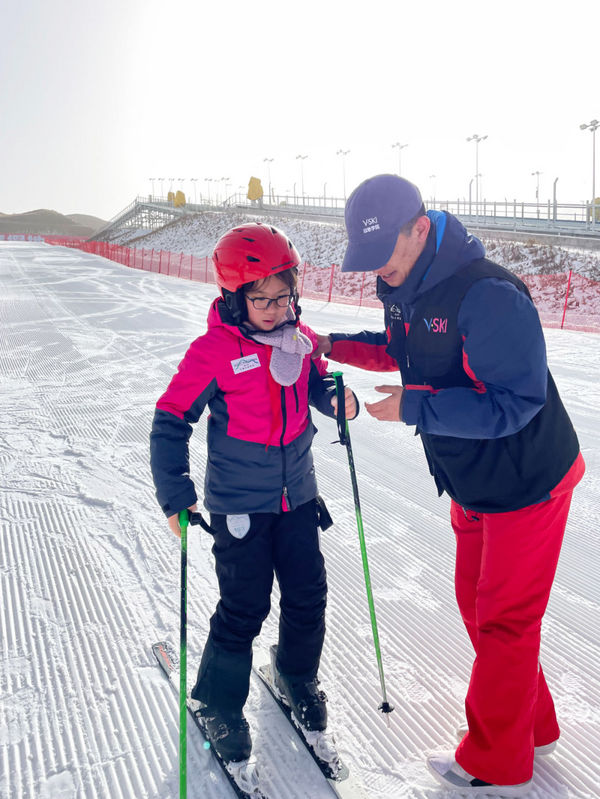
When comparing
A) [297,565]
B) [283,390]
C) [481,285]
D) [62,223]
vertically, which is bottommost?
[297,565]

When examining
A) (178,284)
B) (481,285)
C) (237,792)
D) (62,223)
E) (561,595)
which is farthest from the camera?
(62,223)

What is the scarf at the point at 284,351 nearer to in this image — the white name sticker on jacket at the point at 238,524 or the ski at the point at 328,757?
the white name sticker on jacket at the point at 238,524

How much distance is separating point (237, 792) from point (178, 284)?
59.7 feet

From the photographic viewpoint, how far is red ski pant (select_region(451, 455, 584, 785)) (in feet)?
5.76

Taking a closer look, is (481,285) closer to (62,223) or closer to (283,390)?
(283,390)

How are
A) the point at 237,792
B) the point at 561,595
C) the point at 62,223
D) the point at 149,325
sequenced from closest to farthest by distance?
1. the point at 237,792
2. the point at 561,595
3. the point at 149,325
4. the point at 62,223

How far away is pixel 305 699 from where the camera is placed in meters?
2.13

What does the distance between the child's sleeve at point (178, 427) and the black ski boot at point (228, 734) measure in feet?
2.48

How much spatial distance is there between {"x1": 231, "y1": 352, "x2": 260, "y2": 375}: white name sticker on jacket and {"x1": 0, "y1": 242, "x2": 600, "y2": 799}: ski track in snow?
1244mm

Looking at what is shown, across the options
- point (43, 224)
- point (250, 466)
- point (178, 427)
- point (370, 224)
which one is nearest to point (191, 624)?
point (250, 466)

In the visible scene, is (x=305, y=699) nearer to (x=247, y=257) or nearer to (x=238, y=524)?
(x=238, y=524)

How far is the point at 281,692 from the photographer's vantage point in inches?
89.1

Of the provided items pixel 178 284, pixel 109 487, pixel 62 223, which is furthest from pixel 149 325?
pixel 62 223

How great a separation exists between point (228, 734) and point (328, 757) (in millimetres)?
338
